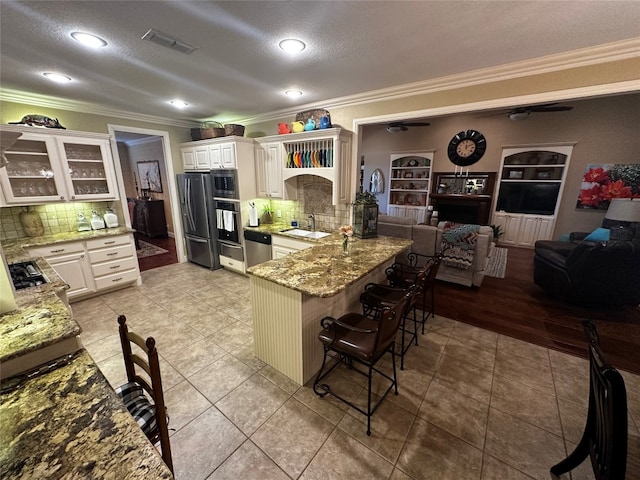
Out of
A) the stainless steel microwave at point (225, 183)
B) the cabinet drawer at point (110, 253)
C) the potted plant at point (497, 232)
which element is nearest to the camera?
the cabinet drawer at point (110, 253)

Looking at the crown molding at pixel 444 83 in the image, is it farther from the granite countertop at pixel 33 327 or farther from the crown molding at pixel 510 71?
the granite countertop at pixel 33 327

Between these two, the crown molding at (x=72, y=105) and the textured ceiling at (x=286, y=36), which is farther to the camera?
the crown molding at (x=72, y=105)

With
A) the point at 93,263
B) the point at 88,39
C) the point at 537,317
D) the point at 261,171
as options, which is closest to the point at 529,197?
the point at 537,317

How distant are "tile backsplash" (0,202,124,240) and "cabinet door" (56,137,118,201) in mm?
290

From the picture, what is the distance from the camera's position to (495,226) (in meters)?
6.39

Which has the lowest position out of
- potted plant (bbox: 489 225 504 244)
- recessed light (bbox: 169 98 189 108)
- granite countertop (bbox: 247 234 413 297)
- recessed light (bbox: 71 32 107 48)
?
potted plant (bbox: 489 225 504 244)

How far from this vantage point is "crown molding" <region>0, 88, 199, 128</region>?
307cm

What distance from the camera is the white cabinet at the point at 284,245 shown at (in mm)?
3538

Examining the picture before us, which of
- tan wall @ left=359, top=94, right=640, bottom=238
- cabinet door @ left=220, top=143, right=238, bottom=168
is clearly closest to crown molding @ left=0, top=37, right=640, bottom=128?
cabinet door @ left=220, top=143, right=238, bottom=168

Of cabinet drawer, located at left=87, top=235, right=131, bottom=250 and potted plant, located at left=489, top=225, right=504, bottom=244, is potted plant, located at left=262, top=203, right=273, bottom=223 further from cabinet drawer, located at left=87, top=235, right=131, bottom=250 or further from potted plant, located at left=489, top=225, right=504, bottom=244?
potted plant, located at left=489, top=225, right=504, bottom=244

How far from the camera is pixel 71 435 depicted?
779 mm

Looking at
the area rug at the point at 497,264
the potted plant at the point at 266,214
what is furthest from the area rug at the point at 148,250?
the area rug at the point at 497,264

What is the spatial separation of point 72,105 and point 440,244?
5718 millimetres

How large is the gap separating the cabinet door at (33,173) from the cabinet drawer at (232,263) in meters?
2.27
